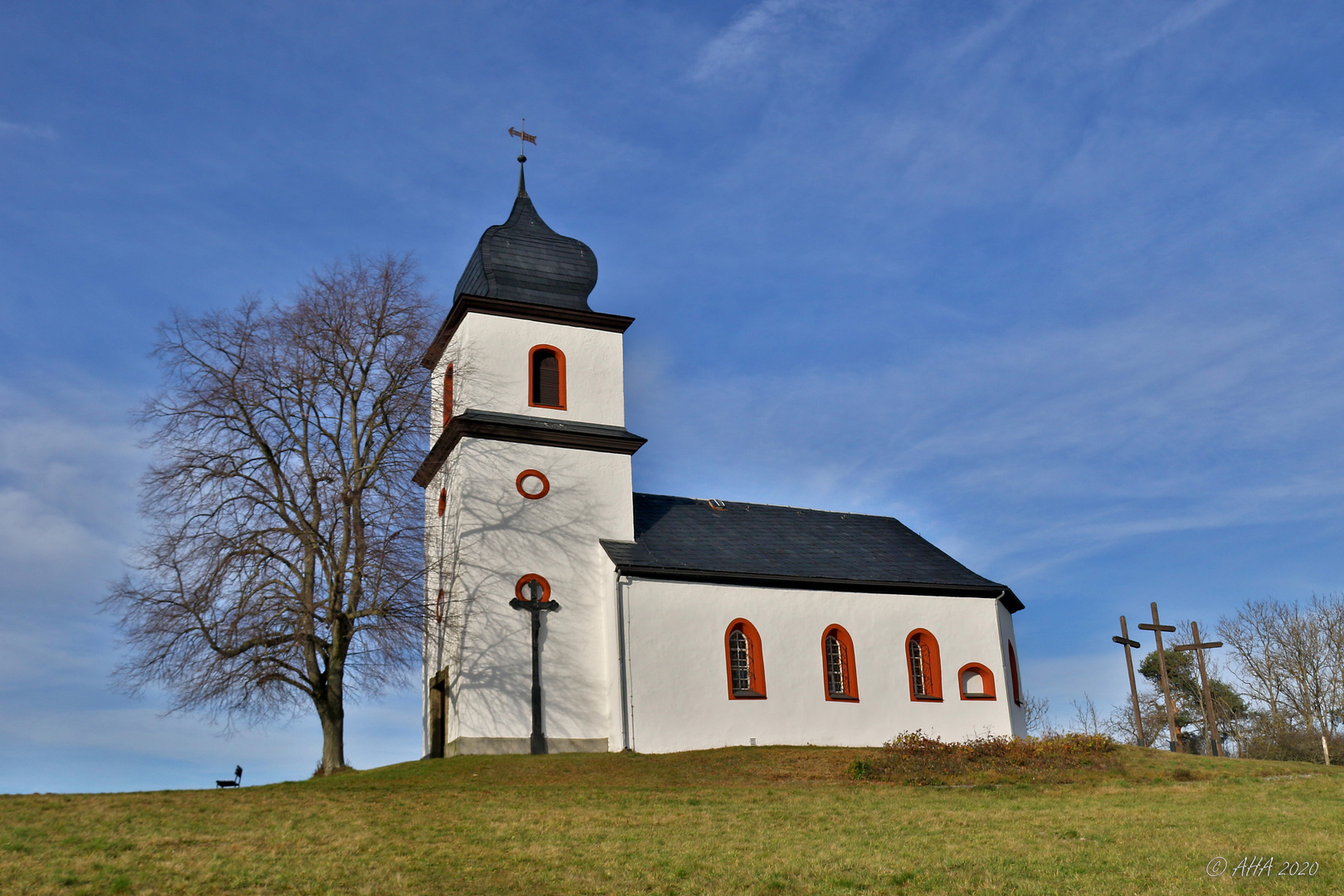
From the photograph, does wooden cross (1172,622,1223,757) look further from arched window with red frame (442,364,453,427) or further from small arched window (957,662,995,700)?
arched window with red frame (442,364,453,427)

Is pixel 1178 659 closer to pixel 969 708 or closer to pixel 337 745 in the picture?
pixel 969 708

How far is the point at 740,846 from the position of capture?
45.6ft

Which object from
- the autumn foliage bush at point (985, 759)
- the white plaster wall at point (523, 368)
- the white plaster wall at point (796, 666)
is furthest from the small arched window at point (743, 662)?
the white plaster wall at point (523, 368)

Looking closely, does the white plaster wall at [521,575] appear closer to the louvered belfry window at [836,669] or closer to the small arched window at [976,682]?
the louvered belfry window at [836,669]

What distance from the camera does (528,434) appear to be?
2769 cm

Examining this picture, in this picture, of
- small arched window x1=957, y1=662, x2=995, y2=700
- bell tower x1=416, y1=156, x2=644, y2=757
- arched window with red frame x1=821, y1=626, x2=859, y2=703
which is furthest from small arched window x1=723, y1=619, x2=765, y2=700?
small arched window x1=957, y1=662, x2=995, y2=700

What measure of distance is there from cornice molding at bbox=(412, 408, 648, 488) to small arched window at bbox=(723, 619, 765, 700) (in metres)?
5.43

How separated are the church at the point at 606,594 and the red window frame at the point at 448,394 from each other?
0.22ft

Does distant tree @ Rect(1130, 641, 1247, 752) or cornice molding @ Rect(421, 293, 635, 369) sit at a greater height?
cornice molding @ Rect(421, 293, 635, 369)

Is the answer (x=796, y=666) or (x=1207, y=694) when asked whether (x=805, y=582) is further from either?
(x=1207, y=694)

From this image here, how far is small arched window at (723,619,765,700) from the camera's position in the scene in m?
26.8

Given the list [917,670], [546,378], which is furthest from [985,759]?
[546,378]

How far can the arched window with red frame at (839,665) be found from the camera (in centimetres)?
2783

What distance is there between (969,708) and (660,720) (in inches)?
342
